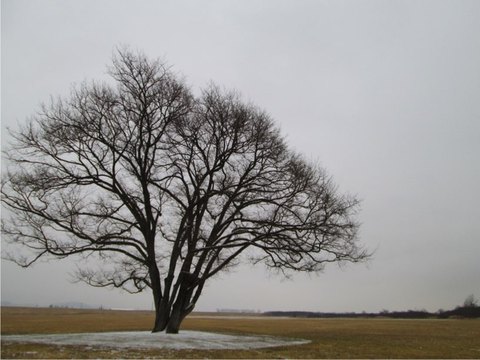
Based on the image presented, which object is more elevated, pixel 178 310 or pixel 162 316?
pixel 178 310

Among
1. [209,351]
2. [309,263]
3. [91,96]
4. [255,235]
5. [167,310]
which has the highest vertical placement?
[91,96]

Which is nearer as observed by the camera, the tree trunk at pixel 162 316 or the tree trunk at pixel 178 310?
the tree trunk at pixel 178 310

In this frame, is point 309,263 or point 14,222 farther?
point 309,263

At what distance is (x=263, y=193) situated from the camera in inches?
958

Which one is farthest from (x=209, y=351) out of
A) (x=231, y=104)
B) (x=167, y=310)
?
(x=231, y=104)

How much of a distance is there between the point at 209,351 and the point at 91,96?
13.8m

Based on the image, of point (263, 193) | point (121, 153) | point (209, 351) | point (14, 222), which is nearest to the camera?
point (209, 351)

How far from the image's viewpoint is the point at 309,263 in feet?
78.4

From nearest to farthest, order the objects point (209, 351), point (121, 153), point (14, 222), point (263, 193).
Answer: point (209, 351), point (14, 222), point (121, 153), point (263, 193)

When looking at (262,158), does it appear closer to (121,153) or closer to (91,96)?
(121,153)

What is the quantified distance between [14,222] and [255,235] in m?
12.2

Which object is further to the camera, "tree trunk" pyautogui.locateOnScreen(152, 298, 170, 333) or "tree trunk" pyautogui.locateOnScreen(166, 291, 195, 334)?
"tree trunk" pyautogui.locateOnScreen(152, 298, 170, 333)

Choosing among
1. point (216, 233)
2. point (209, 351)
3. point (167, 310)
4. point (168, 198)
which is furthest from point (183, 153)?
point (209, 351)

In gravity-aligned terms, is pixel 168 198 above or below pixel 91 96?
below
